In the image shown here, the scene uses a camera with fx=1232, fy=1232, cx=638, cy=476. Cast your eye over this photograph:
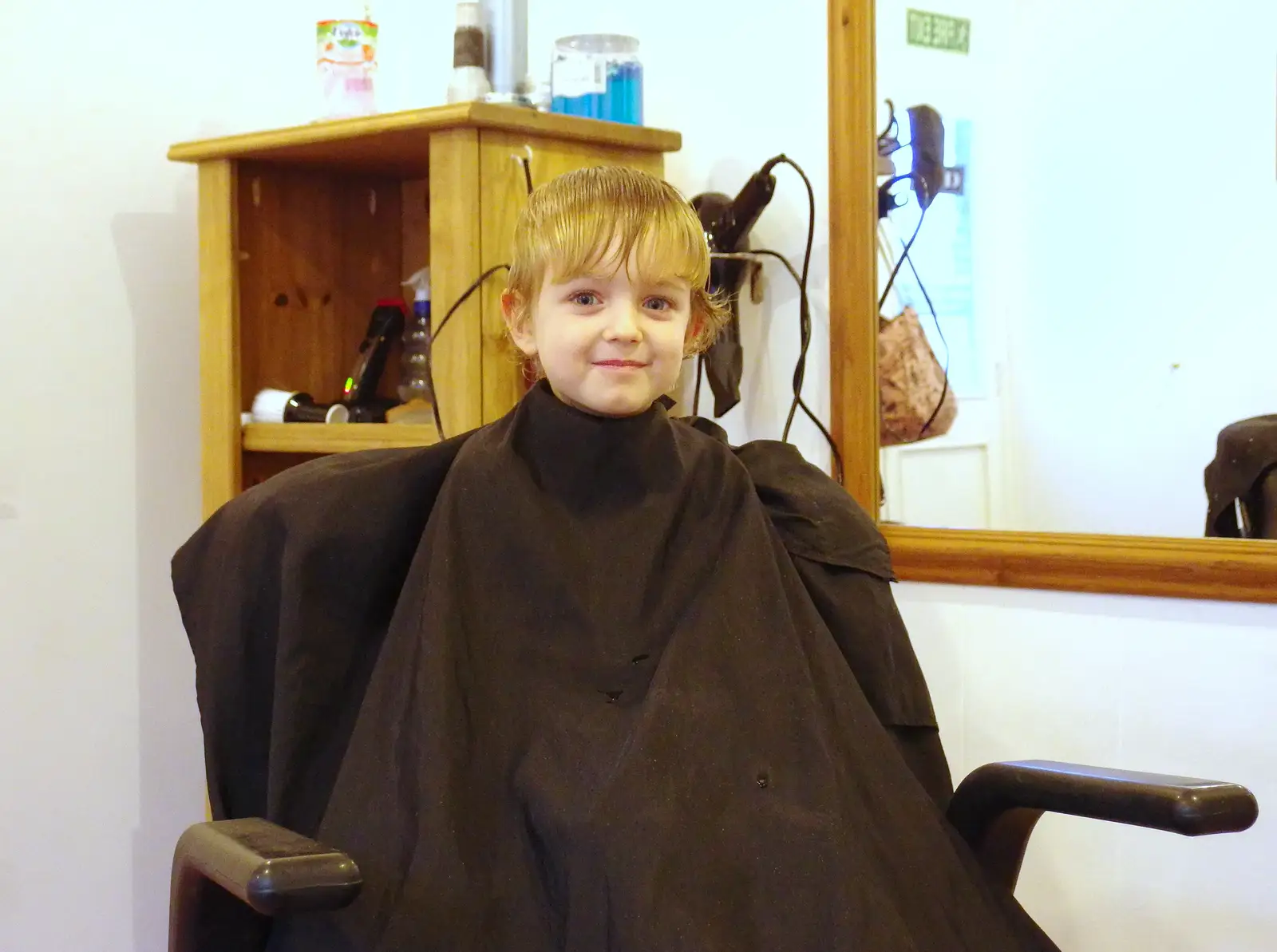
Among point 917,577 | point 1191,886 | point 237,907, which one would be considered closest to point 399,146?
point 917,577

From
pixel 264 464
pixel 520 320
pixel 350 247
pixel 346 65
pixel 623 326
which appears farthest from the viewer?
pixel 350 247

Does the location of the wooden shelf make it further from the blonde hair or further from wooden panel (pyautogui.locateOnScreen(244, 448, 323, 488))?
the blonde hair

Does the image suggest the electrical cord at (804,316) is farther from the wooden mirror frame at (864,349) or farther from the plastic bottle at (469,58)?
the plastic bottle at (469,58)

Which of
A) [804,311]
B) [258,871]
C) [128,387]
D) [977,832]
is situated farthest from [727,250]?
[258,871]

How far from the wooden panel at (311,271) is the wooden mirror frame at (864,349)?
706 mm

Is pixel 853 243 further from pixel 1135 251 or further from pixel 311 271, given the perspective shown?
pixel 311 271

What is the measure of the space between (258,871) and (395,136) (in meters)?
1.03

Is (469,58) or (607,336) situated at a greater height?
(469,58)

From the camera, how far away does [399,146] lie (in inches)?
65.9

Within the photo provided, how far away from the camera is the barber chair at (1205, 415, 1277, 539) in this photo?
135cm

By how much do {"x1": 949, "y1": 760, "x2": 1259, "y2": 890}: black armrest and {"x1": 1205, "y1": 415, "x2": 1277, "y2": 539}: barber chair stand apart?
37cm

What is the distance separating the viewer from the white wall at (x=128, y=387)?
1.75 meters

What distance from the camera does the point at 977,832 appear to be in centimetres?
117

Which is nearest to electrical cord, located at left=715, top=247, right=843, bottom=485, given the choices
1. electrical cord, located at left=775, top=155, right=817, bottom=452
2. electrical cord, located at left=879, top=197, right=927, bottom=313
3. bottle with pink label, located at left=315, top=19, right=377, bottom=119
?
electrical cord, located at left=775, top=155, right=817, bottom=452
